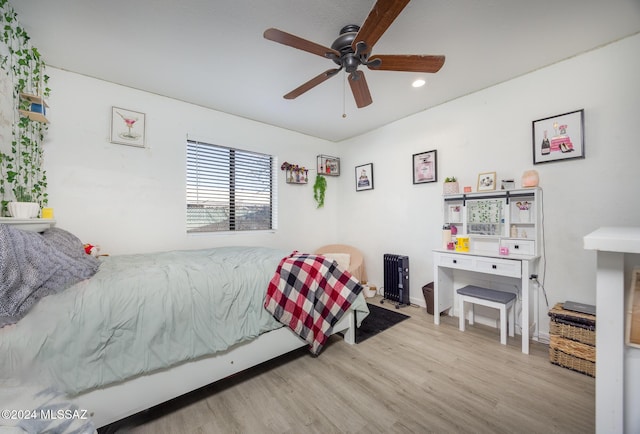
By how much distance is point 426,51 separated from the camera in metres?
2.04

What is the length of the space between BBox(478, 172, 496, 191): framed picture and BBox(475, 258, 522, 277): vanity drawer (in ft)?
2.42

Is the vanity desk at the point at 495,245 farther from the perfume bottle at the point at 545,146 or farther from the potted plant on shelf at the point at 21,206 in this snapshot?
the potted plant on shelf at the point at 21,206

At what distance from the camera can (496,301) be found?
2166 millimetres

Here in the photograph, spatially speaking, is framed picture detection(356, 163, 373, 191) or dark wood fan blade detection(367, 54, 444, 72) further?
framed picture detection(356, 163, 373, 191)

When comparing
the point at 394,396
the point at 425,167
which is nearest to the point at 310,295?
the point at 394,396

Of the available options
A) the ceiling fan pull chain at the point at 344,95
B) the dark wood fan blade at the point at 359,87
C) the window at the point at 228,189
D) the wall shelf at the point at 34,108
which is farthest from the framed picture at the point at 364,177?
the wall shelf at the point at 34,108

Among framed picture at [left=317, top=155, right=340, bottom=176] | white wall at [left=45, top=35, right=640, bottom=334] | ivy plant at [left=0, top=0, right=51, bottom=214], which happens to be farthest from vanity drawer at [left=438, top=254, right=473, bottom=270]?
ivy plant at [left=0, top=0, right=51, bottom=214]

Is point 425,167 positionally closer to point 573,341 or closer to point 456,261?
point 456,261

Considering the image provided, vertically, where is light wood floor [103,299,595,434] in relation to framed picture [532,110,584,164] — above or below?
below

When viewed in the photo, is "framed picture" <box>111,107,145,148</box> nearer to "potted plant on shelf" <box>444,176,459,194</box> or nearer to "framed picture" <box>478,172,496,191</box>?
"potted plant on shelf" <box>444,176,459,194</box>

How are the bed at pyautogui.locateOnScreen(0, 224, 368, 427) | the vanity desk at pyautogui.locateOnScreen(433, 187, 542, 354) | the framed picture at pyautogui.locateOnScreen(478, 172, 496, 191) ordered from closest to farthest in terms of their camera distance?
1. the bed at pyautogui.locateOnScreen(0, 224, 368, 427)
2. the vanity desk at pyautogui.locateOnScreen(433, 187, 542, 354)
3. the framed picture at pyautogui.locateOnScreen(478, 172, 496, 191)

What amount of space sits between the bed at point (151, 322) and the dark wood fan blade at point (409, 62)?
1.48 metres

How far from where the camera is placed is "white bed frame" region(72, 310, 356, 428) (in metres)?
1.25

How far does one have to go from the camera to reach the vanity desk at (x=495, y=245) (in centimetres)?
222
